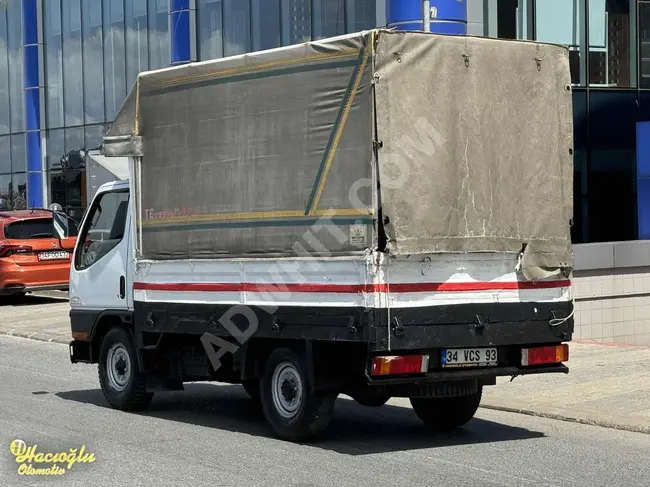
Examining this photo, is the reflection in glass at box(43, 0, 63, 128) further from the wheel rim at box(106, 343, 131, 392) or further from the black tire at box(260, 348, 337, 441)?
the black tire at box(260, 348, 337, 441)

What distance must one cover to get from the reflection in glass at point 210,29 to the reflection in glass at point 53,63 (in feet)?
30.5

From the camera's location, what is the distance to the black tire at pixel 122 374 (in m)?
11.3

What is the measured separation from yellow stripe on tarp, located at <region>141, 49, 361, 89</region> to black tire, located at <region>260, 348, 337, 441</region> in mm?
2237

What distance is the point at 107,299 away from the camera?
11.6 m

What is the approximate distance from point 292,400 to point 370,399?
130 centimetres

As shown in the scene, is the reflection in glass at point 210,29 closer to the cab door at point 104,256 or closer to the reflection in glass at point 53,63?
the reflection in glass at point 53,63

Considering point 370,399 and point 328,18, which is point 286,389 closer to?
point 370,399

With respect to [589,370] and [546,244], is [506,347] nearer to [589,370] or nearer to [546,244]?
[546,244]

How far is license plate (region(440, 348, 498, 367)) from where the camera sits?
9.18m

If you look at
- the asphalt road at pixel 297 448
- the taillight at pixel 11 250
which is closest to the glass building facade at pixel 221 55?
the taillight at pixel 11 250

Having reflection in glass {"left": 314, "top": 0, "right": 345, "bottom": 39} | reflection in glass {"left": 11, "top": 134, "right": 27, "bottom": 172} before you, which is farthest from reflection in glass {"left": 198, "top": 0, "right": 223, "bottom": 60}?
reflection in glass {"left": 11, "top": 134, "right": 27, "bottom": 172}

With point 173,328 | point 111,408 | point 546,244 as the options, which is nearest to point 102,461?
point 173,328

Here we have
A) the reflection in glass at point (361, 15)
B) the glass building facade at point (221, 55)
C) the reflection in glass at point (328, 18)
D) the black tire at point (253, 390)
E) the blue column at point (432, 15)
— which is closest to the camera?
the black tire at point (253, 390)

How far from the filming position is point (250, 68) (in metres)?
9.77
